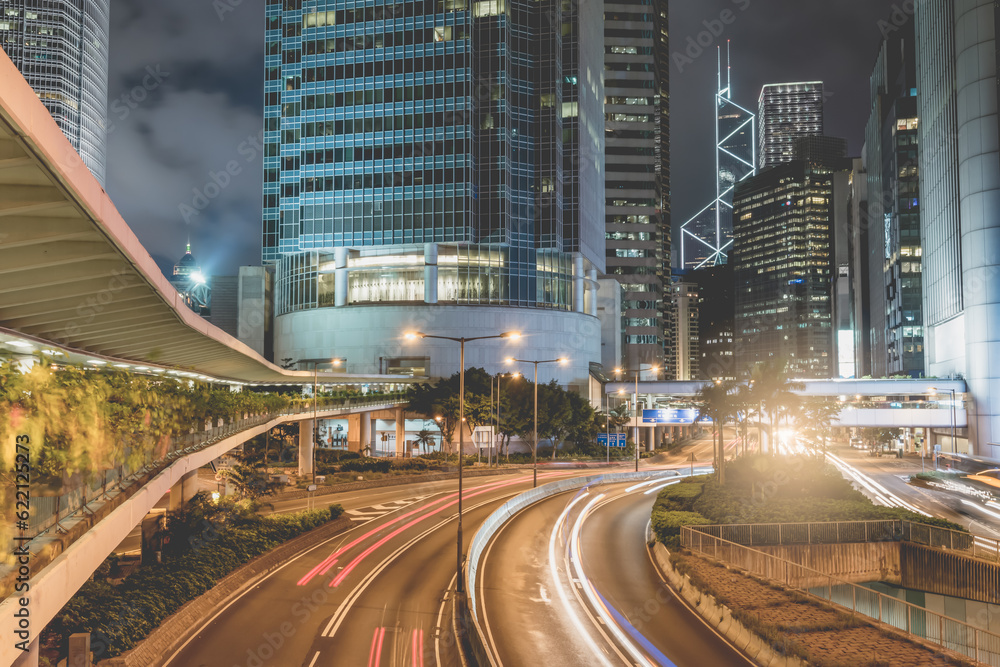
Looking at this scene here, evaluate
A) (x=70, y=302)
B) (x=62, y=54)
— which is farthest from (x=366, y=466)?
(x=62, y=54)

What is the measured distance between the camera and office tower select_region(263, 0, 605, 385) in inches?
3622

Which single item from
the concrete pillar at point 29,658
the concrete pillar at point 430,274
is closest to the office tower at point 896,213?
the concrete pillar at point 430,274

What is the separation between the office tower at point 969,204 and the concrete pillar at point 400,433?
2510 inches

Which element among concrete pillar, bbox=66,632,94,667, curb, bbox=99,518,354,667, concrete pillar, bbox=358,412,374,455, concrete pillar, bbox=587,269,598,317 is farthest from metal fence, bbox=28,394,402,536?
concrete pillar, bbox=587,269,598,317

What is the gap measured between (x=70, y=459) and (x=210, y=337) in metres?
14.4

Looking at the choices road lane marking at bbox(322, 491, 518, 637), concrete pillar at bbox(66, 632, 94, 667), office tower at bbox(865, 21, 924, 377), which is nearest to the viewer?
concrete pillar at bbox(66, 632, 94, 667)

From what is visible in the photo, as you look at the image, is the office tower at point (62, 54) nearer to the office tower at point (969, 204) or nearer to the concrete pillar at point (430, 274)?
the concrete pillar at point (430, 274)

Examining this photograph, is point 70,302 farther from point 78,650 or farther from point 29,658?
point 29,658

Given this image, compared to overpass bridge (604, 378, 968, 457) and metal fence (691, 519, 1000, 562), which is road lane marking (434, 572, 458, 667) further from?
overpass bridge (604, 378, 968, 457)

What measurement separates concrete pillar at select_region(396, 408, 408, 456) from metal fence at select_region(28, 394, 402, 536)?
2034 inches

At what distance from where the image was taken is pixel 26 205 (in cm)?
877

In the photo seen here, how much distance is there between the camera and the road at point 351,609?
58.1 feet

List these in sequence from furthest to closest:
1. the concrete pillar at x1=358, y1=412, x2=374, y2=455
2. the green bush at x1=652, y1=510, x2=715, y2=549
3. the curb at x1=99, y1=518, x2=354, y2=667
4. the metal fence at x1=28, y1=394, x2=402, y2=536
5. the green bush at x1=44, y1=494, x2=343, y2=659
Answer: the concrete pillar at x1=358, y1=412, x2=374, y2=455, the green bush at x1=652, y1=510, x2=715, y2=549, the curb at x1=99, y1=518, x2=354, y2=667, the green bush at x1=44, y1=494, x2=343, y2=659, the metal fence at x1=28, y1=394, x2=402, y2=536

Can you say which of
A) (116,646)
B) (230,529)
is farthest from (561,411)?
(116,646)
